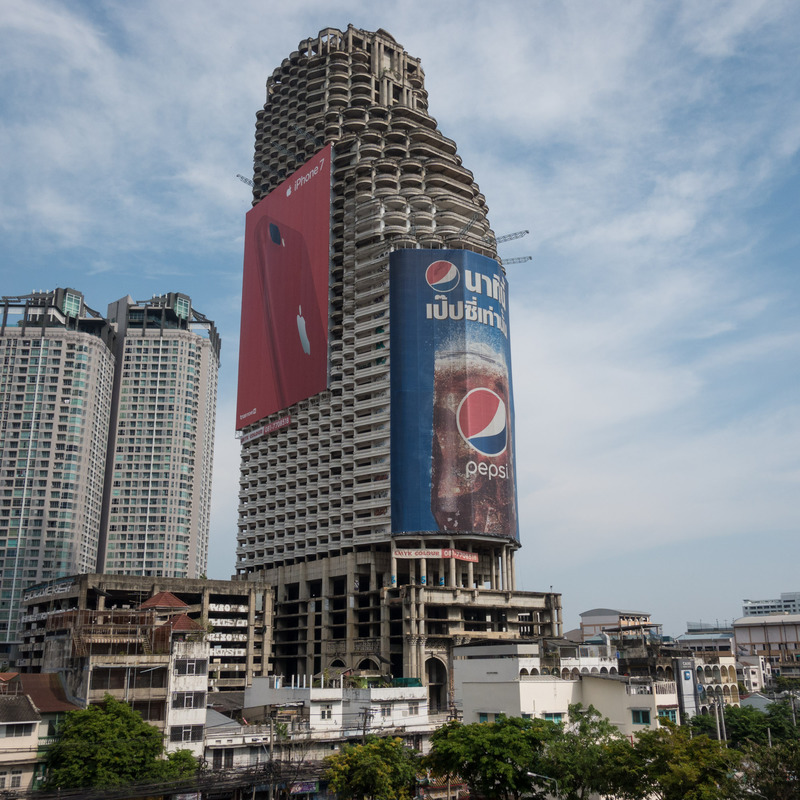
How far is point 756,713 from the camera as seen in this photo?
108875 mm

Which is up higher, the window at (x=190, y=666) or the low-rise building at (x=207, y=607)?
the low-rise building at (x=207, y=607)

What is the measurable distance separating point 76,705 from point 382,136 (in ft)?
420

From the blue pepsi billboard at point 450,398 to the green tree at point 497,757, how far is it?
65558 mm

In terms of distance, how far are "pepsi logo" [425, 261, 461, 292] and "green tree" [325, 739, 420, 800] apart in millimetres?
87899

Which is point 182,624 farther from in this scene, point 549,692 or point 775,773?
point 775,773

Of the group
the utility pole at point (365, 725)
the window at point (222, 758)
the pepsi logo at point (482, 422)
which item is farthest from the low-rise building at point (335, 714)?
the pepsi logo at point (482, 422)

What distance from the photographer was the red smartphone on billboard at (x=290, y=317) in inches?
6196

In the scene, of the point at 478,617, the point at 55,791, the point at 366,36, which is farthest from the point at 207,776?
the point at 366,36

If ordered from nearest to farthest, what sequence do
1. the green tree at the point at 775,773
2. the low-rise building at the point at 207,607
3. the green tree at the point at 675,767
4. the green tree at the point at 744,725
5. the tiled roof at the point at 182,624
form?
the green tree at the point at 775,773
the green tree at the point at 675,767
the tiled roof at the point at 182,624
the green tree at the point at 744,725
the low-rise building at the point at 207,607

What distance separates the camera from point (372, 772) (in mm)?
67625

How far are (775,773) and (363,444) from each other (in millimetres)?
103313

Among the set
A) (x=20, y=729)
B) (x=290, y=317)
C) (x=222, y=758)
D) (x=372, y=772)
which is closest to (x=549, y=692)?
(x=372, y=772)

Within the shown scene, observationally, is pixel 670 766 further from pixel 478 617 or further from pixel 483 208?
pixel 483 208

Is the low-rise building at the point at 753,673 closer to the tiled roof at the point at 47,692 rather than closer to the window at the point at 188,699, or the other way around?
the window at the point at 188,699
